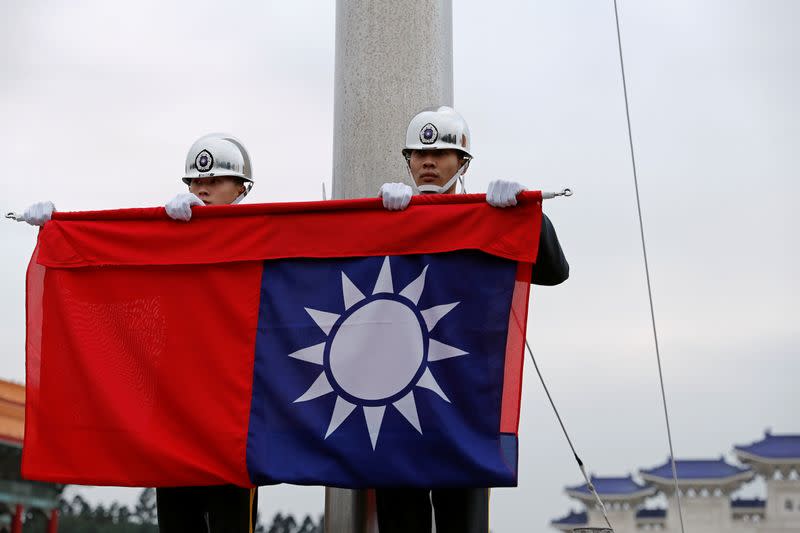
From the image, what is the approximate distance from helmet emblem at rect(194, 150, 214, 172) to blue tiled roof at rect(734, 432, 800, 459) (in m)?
35.3

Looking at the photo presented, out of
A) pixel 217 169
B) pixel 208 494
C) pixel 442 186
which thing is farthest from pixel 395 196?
pixel 208 494

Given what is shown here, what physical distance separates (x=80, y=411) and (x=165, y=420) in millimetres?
404

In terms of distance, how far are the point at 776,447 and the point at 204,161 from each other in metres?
35.8

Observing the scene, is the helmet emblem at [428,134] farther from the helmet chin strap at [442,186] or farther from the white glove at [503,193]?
the white glove at [503,193]

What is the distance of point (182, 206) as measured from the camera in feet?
14.8

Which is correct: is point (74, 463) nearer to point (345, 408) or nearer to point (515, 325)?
point (345, 408)

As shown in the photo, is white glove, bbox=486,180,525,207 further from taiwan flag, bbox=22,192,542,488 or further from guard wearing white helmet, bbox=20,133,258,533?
guard wearing white helmet, bbox=20,133,258,533

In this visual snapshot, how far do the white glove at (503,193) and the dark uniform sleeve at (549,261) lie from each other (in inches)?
6.0

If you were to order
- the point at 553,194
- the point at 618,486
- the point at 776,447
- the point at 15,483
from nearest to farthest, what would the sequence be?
the point at 553,194 < the point at 15,483 < the point at 776,447 < the point at 618,486

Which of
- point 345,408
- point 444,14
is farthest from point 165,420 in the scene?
point 444,14

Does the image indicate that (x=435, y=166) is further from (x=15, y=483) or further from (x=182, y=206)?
(x=15, y=483)

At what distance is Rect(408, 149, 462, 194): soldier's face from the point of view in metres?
4.61

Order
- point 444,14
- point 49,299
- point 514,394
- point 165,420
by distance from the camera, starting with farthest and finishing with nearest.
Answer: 1. point 444,14
2. point 49,299
3. point 165,420
4. point 514,394

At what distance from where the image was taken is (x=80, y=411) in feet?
15.2
